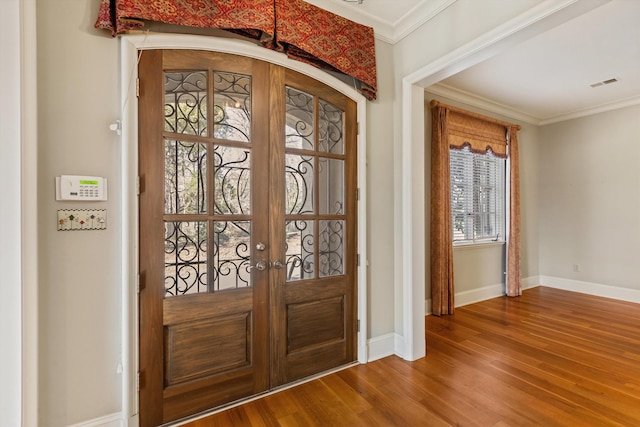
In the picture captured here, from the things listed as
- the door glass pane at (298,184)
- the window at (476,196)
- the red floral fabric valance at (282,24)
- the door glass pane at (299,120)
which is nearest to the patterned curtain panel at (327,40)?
the red floral fabric valance at (282,24)

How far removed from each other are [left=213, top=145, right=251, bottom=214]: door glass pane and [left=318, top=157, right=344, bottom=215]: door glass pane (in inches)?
23.7

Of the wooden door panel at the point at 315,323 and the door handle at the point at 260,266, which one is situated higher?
the door handle at the point at 260,266

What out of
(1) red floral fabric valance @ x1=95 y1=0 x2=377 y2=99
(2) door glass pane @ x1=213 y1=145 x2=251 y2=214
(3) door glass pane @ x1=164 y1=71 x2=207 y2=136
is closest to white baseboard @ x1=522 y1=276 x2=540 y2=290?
(1) red floral fabric valance @ x1=95 y1=0 x2=377 y2=99

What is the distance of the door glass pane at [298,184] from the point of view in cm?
227

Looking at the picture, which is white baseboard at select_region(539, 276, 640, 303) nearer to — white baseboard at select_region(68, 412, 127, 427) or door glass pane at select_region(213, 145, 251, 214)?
door glass pane at select_region(213, 145, 251, 214)

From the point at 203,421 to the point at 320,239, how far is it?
145 cm

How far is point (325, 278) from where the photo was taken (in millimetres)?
2428

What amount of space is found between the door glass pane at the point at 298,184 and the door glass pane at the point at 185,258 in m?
0.66

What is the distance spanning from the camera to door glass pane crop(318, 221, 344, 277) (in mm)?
2430

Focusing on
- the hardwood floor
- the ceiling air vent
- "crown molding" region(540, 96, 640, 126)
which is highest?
the ceiling air vent

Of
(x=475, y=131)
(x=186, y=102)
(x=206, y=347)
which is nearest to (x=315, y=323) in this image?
(x=206, y=347)

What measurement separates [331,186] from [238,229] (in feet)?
2.77

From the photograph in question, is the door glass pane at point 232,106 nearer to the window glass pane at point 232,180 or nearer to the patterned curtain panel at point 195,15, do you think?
the window glass pane at point 232,180

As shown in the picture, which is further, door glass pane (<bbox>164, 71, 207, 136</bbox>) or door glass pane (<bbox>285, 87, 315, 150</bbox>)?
door glass pane (<bbox>285, 87, 315, 150</bbox>)
